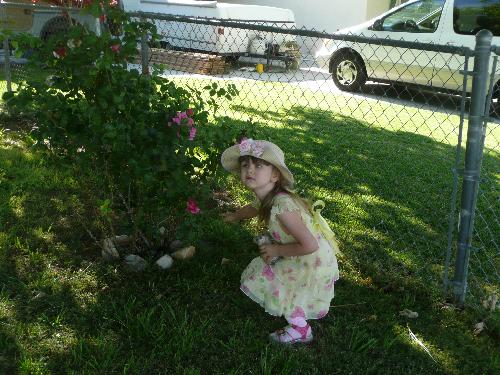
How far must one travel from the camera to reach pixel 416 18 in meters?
9.02

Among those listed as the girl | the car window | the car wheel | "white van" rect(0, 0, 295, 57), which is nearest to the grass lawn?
the girl

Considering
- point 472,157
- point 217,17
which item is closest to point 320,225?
point 472,157

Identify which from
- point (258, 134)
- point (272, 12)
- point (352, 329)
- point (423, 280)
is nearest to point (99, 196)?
point (258, 134)

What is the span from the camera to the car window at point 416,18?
881 centimetres

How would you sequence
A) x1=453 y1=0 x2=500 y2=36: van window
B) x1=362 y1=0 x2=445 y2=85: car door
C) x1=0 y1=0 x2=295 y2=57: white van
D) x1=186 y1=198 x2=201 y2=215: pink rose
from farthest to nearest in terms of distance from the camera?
1. x1=0 y1=0 x2=295 y2=57: white van
2. x1=362 y1=0 x2=445 y2=85: car door
3. x1=453 y1=0 x2=500 y2=36: van window
4. x1=186 y1=198 x2=201 y2=215: pink rose

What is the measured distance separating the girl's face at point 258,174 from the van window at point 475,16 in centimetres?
689

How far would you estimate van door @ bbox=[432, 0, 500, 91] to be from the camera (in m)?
8.09

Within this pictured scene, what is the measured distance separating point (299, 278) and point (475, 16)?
23.6ft

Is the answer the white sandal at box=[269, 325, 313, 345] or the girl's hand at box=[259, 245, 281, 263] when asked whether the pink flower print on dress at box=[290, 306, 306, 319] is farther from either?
the girl's hand at box=[259, 245, 281, 263]

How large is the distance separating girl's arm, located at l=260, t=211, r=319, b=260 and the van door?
6324mm

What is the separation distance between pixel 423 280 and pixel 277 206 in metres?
1.21

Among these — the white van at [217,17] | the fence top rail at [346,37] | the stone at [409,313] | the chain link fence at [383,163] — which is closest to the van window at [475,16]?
the chain link fence at [383,163]

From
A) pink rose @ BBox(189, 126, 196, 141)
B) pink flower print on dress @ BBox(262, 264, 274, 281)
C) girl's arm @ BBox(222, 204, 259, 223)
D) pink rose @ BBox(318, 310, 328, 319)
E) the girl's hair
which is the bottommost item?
pink rose @ BBox(318, 310, 328, 319)

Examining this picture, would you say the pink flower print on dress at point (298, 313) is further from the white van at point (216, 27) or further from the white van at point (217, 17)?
the white van at point (217, 17)
